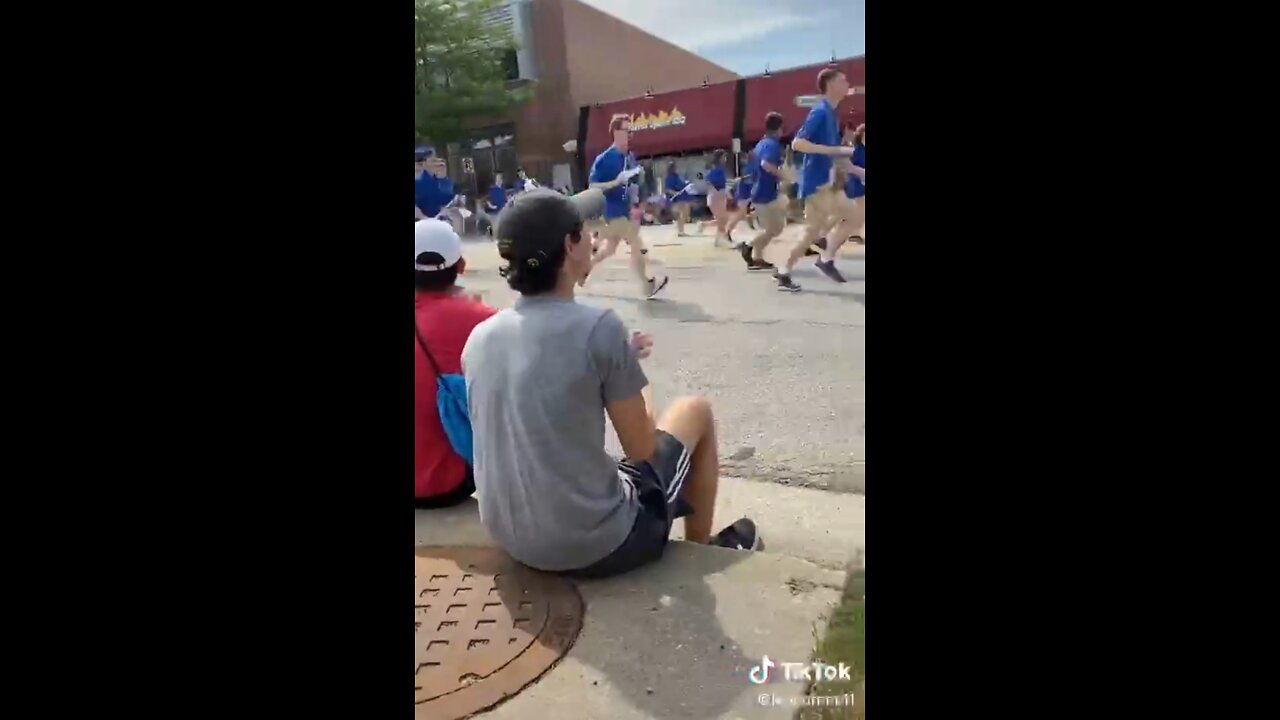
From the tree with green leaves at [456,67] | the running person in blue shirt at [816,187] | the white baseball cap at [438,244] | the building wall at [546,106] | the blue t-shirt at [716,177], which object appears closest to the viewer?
the tree with green leaves at [456,67]

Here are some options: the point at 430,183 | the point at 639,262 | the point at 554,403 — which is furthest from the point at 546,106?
the point at 639,262

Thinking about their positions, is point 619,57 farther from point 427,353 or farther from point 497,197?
point 427,353

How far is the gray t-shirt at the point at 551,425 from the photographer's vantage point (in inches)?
67.7

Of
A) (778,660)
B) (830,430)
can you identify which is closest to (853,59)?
(778,660)

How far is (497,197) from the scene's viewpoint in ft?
6.01

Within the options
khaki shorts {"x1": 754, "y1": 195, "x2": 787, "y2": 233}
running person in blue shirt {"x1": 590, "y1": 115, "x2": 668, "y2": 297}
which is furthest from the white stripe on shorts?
khaki shorts {"x1": 754, "y1": 195, "x2": 787, "y2": 233}

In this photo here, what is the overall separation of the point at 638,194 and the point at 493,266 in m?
2.09

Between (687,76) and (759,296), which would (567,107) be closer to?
(687,76)

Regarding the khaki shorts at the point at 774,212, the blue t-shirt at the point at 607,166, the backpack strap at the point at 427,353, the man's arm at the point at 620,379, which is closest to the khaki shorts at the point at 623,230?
the blue t-shirt at the point at 607,166

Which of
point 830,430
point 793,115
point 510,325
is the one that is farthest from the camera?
point 793,115

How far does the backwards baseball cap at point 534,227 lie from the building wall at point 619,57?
0.31 metres

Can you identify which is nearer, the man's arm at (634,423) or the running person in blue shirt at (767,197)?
the man's arm at (634,423)

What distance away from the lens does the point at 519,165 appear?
192 cm

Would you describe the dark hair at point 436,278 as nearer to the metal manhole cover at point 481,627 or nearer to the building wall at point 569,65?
the building wall at point 569,65
